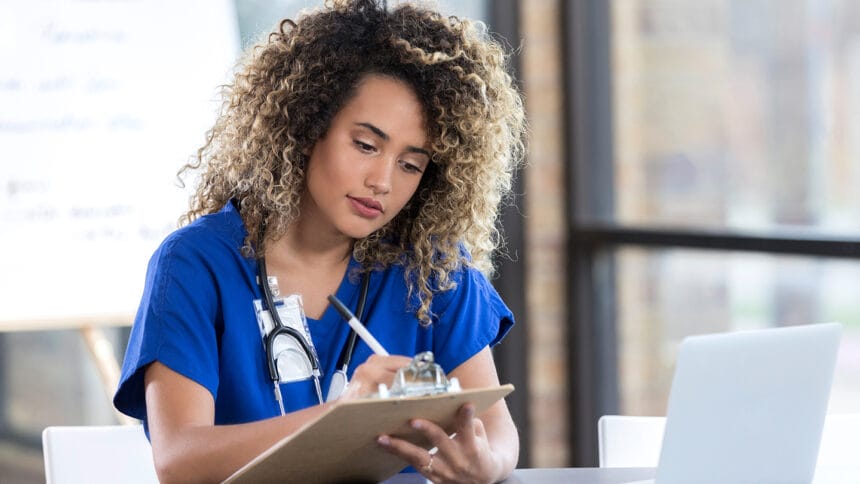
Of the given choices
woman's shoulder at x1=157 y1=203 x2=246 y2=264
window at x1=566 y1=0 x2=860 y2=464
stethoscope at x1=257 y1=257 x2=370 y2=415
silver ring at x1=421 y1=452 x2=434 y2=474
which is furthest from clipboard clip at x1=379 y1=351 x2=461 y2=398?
window at x1=566 y1=0 x2=860 y2=464

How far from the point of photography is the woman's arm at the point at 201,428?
134 cm

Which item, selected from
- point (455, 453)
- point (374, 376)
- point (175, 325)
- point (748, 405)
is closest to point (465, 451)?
point (455, 453)

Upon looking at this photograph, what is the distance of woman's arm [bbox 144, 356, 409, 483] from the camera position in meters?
1.34

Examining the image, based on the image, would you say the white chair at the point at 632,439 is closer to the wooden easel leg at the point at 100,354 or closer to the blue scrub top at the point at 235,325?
the blue scrub top at the point at 235,325

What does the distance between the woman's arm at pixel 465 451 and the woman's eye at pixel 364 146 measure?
0.45 meters

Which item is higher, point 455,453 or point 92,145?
point 92,145

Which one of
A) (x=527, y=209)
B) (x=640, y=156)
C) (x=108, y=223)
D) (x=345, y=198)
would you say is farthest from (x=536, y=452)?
(x=345, y=198)

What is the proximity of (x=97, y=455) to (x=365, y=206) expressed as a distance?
590mm

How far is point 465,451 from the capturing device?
4.62 ft

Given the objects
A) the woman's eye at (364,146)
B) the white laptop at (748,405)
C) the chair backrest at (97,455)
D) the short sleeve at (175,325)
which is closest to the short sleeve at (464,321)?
the woman's eye at (364,146)

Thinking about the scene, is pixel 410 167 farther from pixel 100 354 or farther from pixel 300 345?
pixel 100 354

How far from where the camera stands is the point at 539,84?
3.60 m

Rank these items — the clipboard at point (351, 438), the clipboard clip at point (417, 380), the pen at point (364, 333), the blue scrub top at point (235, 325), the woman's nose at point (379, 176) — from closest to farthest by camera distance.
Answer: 1. the clipboard at point (351, 438)
2. the clipboard clip at point (417, 380)
3. the pen at point (364, 333)
4. the blue scrub top at point (235, 325)
5. the woman's nose at point (379, 176)

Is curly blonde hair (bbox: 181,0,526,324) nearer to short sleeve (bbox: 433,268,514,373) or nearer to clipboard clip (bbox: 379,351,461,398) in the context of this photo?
short sleeve (bbox: 433,268,514,373)
